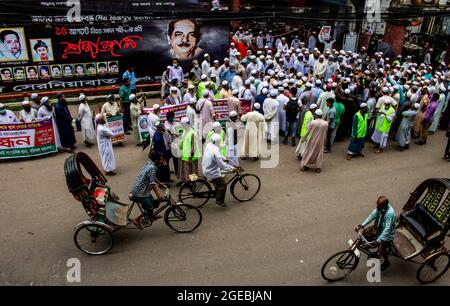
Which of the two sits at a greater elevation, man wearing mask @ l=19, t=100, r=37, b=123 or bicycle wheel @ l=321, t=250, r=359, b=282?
man wearing mask @ l=19, t=100, r=37, b=123

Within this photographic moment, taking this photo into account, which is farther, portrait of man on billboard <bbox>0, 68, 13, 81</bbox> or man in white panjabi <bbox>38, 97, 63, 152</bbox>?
portrait of man on billboard <bbox>0, 68, 13, 81</bbox>

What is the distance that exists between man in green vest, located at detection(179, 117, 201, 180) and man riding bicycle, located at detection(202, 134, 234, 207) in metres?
0.86

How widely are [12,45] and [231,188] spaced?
9412 millimetres

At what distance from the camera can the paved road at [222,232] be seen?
5.97 metres

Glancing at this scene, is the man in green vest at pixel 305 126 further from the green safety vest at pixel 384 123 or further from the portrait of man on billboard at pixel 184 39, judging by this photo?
the portrait of man on billboard at pixel 184 39

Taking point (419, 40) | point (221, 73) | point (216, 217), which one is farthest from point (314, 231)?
point (419, 40)

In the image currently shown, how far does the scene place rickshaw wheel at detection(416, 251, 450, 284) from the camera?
19.0 feet

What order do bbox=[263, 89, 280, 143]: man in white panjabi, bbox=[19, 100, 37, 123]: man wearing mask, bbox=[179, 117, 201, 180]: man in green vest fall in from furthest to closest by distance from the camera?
bbox=[263, 89, 280, 143]: man in white panjabi
bbox=[19, 100, 37, 123]: man wearing mask
bbox=[179, 117, 201, 180]: man in green vest

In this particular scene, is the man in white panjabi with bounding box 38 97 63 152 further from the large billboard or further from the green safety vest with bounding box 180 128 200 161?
the large billboard

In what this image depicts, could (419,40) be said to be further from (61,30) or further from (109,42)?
(61,30)

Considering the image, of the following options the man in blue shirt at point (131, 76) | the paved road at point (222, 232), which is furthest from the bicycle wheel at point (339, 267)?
the man in blue shirt at point (131, 76)

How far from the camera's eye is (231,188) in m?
7.82

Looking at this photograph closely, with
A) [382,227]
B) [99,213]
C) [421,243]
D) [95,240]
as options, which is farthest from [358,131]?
[95,240]

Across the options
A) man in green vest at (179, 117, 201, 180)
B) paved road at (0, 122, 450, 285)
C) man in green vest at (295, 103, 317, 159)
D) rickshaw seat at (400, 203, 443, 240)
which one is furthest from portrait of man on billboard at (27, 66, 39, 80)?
rickshaw seat at (400, 203, 443, 240)
